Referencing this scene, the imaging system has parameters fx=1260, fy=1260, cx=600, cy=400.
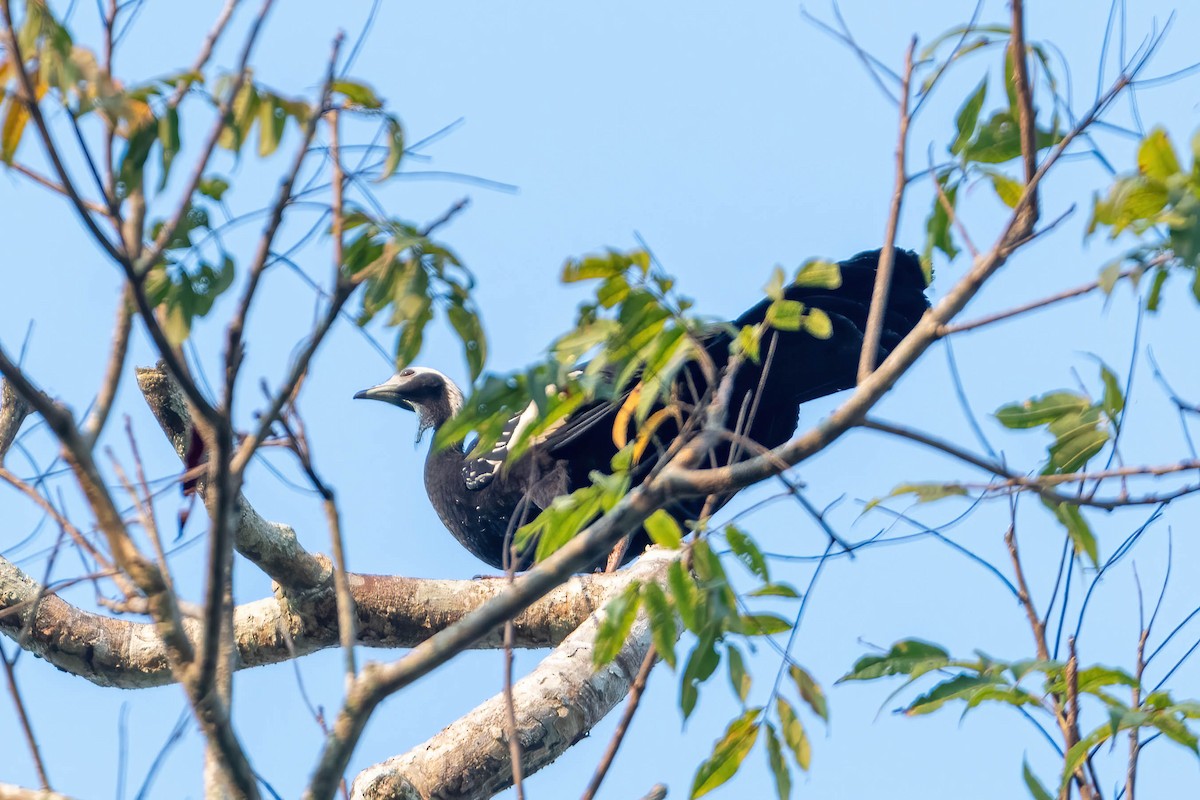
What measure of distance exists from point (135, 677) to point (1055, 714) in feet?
10.3

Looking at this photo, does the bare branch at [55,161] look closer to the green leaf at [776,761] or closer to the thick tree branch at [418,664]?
the thick tree branch at [418,664]

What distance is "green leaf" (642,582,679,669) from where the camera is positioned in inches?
68.3

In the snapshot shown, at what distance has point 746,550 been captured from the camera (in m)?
1.84

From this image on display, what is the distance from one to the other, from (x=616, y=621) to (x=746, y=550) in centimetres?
23

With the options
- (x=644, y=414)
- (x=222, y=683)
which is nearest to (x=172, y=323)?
(x=222, y=683)

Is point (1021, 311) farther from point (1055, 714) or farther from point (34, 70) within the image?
point (34, 70)

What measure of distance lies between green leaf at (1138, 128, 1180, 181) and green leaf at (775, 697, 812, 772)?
920 millimetres

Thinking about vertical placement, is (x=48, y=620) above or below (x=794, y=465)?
above

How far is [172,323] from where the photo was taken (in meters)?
1.76

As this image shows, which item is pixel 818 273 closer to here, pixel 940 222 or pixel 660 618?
pixel 940 222

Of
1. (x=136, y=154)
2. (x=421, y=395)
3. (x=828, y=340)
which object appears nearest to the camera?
(x=136, y=154)

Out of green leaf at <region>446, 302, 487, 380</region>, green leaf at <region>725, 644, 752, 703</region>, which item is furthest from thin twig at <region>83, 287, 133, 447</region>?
green leaf at <region>725, 644, 752, 703</region>

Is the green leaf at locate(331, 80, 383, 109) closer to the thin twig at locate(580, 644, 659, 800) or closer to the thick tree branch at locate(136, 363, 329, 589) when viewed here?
the thin twig at locate(580, 644, 659, 800)

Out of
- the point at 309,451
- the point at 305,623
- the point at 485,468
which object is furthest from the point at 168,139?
the point at 485,468
